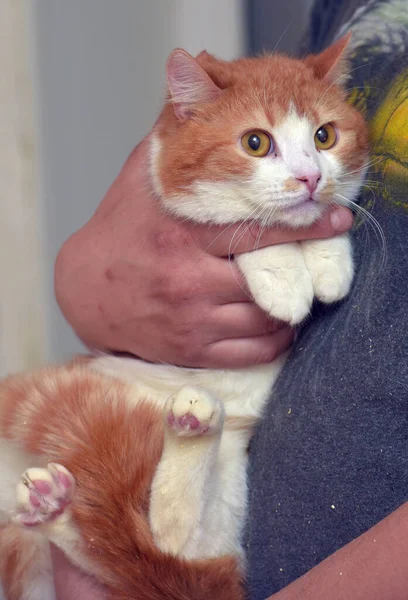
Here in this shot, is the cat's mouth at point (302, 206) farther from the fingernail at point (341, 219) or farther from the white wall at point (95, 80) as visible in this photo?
the white wall at point (95, 80)

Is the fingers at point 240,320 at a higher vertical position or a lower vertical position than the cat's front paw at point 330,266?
lower

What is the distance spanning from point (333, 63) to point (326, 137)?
0.50ft

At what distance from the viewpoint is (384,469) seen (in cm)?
91

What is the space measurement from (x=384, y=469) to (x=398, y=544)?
15 cm

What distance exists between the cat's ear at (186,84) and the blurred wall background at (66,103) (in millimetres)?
1030

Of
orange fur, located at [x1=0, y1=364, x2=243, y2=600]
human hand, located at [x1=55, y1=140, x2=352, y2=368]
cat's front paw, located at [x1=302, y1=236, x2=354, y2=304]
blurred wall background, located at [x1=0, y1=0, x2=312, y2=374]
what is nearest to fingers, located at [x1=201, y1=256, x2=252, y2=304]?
human hand, located at [x1=55, y1=140, x2=352, y2=368]

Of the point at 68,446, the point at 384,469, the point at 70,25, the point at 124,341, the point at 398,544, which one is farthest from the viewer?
the point at 70,25

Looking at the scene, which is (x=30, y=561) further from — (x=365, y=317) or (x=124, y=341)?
(x=365, y=317)

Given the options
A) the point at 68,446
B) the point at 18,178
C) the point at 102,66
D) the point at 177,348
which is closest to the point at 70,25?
the point at 102,66

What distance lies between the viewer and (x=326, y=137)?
4.06ft

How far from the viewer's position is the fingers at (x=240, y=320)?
123 centimetres

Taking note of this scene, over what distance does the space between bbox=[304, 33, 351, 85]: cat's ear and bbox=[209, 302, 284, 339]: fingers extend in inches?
18.5

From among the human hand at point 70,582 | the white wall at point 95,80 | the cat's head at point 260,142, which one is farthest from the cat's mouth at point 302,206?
the white wall at point 95,80

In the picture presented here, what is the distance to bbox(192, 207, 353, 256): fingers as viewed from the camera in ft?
3.83
